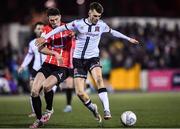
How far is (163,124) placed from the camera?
40.2 ft

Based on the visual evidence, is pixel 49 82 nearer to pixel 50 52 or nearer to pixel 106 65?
pixel 50 52

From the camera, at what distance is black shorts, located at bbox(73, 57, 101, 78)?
12.4 m

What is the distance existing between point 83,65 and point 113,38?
1771 cm

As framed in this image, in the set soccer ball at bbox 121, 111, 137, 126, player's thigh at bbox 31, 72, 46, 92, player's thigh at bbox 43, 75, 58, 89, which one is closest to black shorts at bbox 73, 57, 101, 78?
player's thigh at bbox 43, 75, 58, 89

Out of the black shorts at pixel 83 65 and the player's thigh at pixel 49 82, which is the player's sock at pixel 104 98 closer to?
the black shorts at pixel 83 65

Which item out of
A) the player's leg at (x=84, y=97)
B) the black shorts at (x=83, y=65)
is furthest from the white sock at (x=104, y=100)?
the black shorts at (x=83, y=65)

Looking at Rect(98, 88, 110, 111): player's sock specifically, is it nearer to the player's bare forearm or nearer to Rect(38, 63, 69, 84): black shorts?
Rect(38, 63, 69, 84): black shorts

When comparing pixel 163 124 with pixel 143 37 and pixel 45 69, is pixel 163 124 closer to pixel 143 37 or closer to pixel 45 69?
pixel 45 69

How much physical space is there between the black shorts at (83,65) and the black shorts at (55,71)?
1.05 feet

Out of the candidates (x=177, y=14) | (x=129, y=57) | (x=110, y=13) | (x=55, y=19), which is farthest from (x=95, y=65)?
(x=177, y=14)

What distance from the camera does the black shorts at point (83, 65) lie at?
12.4 m

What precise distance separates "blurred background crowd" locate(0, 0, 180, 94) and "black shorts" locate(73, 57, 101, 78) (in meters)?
12.3

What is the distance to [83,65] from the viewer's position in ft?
41.1

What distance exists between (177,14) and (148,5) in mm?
2048
